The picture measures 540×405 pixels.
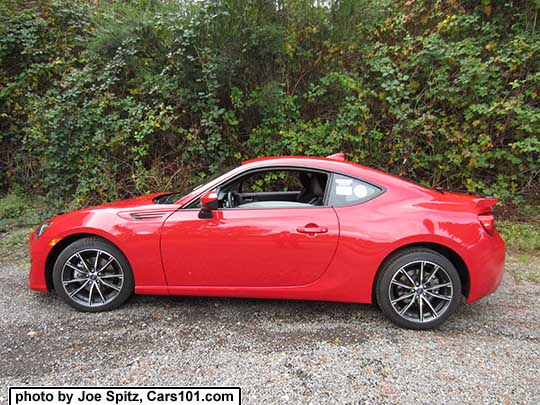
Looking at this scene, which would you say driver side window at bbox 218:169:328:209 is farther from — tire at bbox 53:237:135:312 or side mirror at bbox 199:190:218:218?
tire at bbox 53:237:135:312

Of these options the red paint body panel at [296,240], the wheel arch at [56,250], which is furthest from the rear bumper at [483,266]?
the wheel arch at [56,250]

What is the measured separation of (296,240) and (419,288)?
107 centimetres

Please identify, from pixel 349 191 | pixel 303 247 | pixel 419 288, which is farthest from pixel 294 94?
pixel 419 288

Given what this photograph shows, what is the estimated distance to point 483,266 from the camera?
8.31 ft

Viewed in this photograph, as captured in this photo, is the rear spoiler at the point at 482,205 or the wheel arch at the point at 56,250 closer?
the rear spoiler at the point at 482,205

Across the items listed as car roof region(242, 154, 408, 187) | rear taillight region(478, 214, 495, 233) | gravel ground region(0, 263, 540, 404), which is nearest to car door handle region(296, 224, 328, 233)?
car roof region(242, 154, 408, 187)

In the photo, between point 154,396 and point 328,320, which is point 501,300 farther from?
point 154,396

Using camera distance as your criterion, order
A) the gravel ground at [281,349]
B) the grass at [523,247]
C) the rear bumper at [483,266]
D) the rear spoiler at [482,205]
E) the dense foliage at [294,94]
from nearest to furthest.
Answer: the gravel ground at [281,349] < the rear bumper at [483,266] < the rear spoiler at [482,205] < the grass at [523,247] < the dense foliage at [294,94]

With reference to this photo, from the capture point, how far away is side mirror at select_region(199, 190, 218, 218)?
2.60 m

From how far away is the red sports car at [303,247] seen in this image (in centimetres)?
256

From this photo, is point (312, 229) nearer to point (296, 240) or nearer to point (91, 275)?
point (296, 240)

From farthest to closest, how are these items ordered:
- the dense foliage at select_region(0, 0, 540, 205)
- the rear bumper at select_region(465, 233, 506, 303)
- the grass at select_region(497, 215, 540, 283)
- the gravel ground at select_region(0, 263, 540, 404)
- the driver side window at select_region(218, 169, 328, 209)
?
the dense foliage at select_region(0, 0, 540, 205), the grass at select_region(497, 215, 540, 283), the driver side window at select_region(218, 169, 328, 209), the rear bumper at select_region(465, 233, 506, 303), the gravel ground at select_region(0, 263, 540, 404)

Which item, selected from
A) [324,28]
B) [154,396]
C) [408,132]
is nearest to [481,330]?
[154,396]

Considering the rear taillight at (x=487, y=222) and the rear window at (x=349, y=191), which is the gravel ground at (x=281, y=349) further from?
the rear window at (x=349, y=191)
